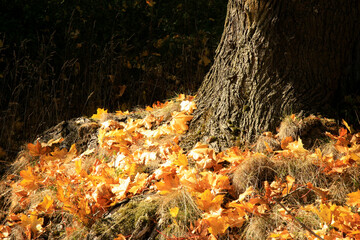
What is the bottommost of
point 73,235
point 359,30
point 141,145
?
point 73,235

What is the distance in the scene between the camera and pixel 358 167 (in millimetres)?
2307

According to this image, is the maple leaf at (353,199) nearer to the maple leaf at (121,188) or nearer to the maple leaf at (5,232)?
the maple leaf at (121,188)

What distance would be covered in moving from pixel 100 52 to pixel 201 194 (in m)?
3.88

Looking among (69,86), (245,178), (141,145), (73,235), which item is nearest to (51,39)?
(69,86)

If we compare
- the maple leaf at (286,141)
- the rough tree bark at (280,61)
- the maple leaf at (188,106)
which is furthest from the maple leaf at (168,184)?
the maple leaf at (188,106)

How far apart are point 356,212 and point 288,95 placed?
3.21ft

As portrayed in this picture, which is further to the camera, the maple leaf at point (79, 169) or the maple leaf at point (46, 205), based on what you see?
the maple leaf at point (79, 169)

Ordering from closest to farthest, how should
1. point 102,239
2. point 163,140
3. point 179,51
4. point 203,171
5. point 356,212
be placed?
point 356,212, point 102,239, point 203,171, point 163,140, point 179,51

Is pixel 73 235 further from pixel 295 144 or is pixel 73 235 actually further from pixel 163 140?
pixel 295 144

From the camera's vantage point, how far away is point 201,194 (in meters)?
A: 2.16

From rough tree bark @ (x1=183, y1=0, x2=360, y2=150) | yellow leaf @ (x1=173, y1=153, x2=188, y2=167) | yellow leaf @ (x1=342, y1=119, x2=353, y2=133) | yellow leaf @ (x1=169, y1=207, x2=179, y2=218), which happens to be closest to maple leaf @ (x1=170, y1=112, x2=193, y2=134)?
rough tree bark @ (x1=183, y1=0, x2=360, y2=150)

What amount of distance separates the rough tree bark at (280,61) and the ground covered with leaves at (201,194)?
0.18 metres

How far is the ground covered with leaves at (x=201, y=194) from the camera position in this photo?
6.88ft

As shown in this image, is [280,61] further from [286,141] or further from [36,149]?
[36,149]
